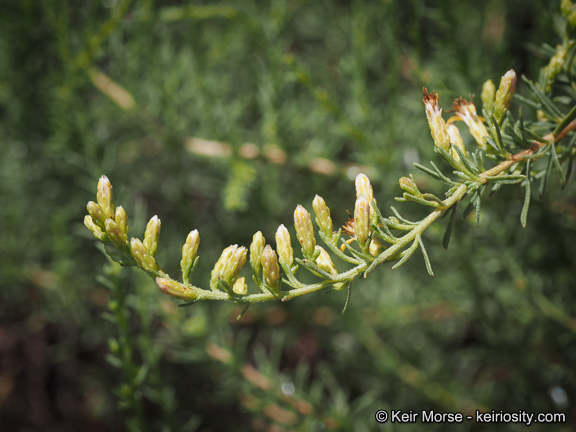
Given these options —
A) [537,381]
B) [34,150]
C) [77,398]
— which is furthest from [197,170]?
[537,381]

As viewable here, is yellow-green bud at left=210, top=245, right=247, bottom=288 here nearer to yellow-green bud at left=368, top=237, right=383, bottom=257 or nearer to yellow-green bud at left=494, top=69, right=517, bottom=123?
yellow-green bud at left=368, top=237, right=383, bottom=257

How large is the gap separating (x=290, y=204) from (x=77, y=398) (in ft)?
4.68

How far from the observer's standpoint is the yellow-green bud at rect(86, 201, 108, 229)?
614 mm

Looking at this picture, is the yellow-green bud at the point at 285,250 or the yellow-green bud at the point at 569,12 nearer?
the yellow-green bud at the point at 285,250

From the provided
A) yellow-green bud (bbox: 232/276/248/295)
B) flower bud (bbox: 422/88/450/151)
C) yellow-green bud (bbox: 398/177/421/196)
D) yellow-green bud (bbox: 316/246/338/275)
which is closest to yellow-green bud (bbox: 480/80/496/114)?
flower bud (bbox: 422/88/450/151)

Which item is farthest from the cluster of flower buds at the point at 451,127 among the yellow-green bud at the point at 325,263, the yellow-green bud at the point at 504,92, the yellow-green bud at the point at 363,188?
the yellow-green bud at the point at 325,263

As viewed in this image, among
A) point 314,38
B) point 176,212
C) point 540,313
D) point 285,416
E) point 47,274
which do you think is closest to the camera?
point 540,313

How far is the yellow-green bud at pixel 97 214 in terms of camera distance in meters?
0.61

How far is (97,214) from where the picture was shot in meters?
0.62

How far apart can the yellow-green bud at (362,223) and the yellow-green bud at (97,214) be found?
34 cm

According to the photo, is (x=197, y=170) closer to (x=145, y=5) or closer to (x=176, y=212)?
(x=176, y=212)

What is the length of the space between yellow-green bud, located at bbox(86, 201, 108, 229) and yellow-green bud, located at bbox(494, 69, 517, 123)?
57 cm

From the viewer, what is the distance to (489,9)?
6.86 ft

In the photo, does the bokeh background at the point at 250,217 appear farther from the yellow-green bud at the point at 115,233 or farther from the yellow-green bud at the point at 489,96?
the yellow-green bud at the point at 489,96
